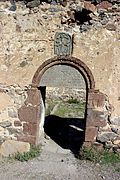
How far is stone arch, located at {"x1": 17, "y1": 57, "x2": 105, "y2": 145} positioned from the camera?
8.54 m

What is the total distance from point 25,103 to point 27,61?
2.91 ft

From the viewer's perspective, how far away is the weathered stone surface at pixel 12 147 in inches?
338

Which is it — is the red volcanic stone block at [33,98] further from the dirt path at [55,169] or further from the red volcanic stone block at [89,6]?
the red volcanic stone block at [89,6]

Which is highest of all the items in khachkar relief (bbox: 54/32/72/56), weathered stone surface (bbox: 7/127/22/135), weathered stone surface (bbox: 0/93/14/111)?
khachkar relief (bbox: 54/32/72/56)

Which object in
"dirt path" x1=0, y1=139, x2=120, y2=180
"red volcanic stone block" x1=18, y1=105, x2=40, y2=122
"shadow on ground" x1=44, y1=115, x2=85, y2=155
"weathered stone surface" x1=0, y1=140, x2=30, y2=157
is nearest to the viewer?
"dirt path" x1=0, y1=139, x2=120, y2=180

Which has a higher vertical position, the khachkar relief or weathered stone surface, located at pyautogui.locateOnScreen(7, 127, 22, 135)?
the khachkar relief

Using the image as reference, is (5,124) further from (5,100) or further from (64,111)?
(64,111)

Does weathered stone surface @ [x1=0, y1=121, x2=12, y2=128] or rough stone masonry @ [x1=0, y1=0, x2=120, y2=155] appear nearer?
rough stone masonry @ [x1=0, y1=0, x2=120, y2=155]

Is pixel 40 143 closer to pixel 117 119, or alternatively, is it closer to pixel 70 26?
pixel 117 119

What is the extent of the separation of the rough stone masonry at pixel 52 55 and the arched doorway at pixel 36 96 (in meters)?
0.02

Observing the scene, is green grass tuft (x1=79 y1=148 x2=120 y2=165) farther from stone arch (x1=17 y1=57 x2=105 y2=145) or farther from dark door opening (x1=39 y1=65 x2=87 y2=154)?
dark door opening (x1=39 y1=65 x2=87 y2=154)

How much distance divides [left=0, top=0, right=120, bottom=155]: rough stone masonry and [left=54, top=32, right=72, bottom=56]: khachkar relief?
3.4 inches

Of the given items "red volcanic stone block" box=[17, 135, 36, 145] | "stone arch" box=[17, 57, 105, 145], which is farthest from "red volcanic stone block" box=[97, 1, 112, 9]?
"red volcanic stone block" box=[17, 135, 36, 145]

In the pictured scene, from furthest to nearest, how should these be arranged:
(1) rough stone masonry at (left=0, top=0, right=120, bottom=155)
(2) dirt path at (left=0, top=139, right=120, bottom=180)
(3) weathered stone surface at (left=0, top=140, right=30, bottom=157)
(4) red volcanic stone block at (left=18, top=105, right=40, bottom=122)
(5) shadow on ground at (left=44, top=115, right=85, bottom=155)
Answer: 1. (5) shadow on ground at (left=44, top=115, right=85, bottom=155)
2. (4) red volcanic stone block at (left=18, top=105, right=40, bottom=122)
3. (3) weathered stone surface at (left=0, top=140, right=30, bottom=157)
4. (1) rough stone masonry at (left=0, top=0, right=120, bottom=155)
5. (2) dirt path at (left=0, top=139, right=120, bottom=180)
